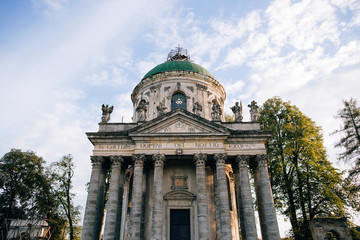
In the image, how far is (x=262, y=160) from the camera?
61.4 ft

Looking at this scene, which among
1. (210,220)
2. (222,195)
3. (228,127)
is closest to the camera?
(222,195)

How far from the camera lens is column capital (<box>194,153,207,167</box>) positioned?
59.5 ft

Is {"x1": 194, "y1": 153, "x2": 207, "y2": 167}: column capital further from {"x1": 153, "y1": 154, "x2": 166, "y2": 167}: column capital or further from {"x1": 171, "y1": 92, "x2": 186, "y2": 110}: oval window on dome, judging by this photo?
{"x1": 171, "y1": 92, "x2": 186, "y2": 110}: oval window on dome

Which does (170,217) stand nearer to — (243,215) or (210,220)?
(210,220)

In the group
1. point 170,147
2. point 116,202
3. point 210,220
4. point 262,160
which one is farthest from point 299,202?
point 116,202

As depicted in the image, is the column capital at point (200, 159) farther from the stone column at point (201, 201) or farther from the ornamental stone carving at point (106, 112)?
the ornamental stone carving at point (106, 112)

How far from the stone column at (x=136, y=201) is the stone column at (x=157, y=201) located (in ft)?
3.26

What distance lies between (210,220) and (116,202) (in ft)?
22.8

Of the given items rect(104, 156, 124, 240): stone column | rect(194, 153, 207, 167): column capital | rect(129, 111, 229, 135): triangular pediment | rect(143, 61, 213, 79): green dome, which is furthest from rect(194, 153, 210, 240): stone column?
rect(143, 61, 213, 79): green dome

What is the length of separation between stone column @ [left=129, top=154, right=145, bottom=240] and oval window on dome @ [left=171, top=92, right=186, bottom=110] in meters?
8.30

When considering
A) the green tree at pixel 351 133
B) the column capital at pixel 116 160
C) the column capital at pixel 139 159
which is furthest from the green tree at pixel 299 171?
the column capital at pixel 116 160

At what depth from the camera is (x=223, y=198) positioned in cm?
1716

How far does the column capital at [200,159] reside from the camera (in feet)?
59.5

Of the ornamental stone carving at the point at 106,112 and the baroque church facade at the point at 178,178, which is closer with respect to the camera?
the baroque church facade at the point at 178,178
